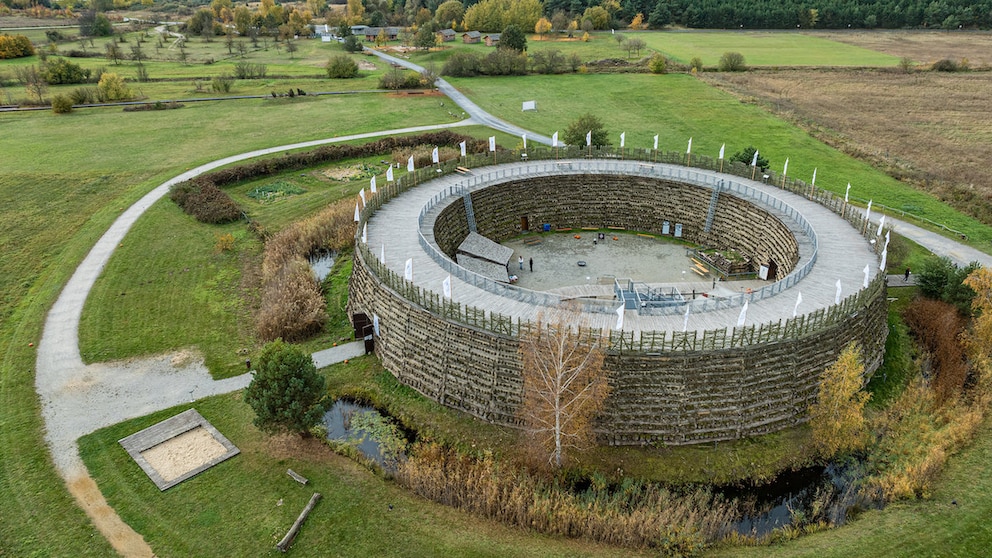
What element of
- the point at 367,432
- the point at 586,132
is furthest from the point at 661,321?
the point at 586,132

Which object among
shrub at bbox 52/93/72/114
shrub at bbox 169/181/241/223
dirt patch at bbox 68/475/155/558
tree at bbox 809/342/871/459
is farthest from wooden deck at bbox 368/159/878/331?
shrub at bbox 52/93/72/114

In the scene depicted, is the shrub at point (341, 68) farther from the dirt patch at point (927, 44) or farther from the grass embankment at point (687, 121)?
the dirt patch at point (927, 44)

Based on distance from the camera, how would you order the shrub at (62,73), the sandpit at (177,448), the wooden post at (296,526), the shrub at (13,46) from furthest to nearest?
the shrub at (13,46)
the shrub at (62,73)
the sandpit at (177,448)
the wooden post at (296,526)

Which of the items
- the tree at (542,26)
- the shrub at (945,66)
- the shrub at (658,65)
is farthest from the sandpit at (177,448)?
the tree at (542,26)

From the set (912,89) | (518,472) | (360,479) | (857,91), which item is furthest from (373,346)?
(912,89)

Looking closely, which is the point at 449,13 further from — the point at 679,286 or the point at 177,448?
the point at 177,448

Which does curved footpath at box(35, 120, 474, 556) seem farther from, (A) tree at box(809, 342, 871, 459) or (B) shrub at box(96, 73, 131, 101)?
(B) shrub at box(96, 73, 131, 101)
